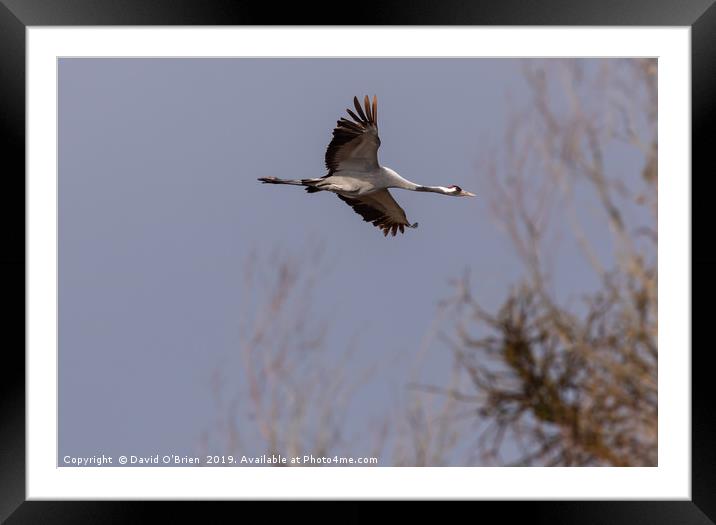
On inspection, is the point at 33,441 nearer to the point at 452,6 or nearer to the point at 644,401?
the point at 452,6

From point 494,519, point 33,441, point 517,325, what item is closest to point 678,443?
point 494,519

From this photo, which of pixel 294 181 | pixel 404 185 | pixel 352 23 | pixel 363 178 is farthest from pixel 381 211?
pixel 352 23

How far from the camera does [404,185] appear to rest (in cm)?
528

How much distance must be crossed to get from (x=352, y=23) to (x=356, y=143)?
1067 millimetres

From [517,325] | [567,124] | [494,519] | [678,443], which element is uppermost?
[567,124]

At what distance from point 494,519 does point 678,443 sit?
3.11 feet

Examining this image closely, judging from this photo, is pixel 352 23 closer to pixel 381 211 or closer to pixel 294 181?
pixel 294 181

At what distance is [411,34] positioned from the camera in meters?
4.08

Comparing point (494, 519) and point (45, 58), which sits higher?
point (45, 58)

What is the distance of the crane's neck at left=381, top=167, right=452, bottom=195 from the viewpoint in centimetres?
512

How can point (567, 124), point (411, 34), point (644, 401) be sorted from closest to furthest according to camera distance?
1. point (411, 34)
2. point (644, 401)
3. point (567, 124)

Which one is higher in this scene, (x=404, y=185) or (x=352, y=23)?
(x=352, y=23)

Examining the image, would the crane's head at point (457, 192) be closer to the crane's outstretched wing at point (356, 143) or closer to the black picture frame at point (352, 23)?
the crane's outstretched wing at point (356, 143)

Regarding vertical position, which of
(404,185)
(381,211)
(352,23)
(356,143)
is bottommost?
(381,211)
